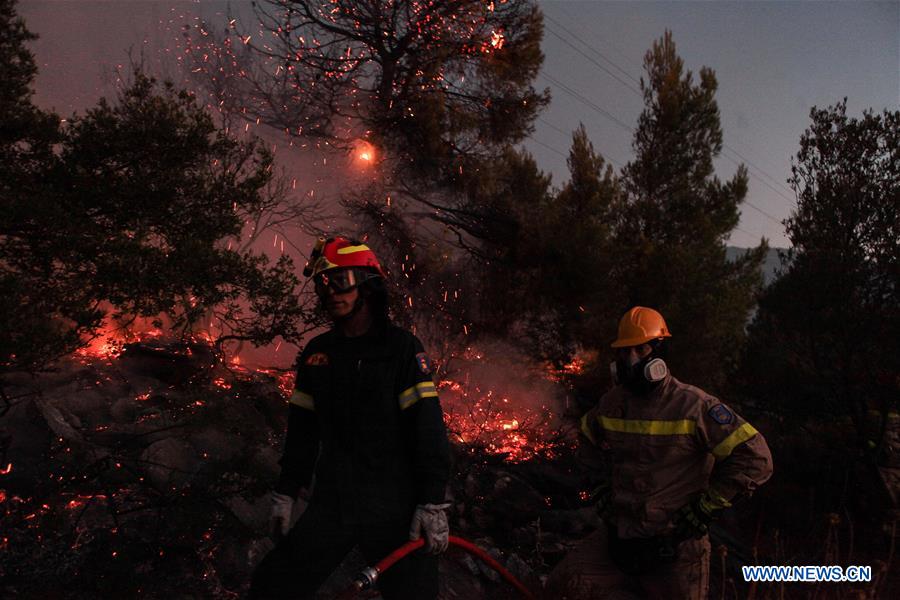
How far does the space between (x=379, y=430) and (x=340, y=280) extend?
69 cm

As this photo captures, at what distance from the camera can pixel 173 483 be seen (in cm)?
497

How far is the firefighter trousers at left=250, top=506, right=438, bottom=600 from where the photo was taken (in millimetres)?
2545

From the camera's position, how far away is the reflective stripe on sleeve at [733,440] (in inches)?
114

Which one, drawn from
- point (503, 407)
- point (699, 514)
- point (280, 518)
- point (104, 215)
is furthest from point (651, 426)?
point (503, 407)

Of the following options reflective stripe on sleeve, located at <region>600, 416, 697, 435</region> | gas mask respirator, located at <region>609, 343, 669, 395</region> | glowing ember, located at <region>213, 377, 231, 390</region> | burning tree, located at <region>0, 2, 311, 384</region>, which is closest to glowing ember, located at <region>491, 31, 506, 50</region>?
burning tree, located at <region>0, 2, 311, 384</region>

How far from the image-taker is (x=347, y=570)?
4.59 meters

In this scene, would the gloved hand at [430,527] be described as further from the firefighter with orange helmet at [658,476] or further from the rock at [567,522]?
the rock at [567,522]

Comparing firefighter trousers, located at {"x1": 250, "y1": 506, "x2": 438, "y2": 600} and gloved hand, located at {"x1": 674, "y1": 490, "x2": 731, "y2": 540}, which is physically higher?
gloved hand, located at {"x1": 674, "y1": 490, "x2": 731, "y2": 540}

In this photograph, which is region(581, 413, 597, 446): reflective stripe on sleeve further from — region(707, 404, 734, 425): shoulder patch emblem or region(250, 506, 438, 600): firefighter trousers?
region(250, 506, 438, 600): firefighter trousers

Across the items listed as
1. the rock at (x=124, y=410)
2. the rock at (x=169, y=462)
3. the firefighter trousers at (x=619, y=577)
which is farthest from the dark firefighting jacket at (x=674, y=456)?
the rock at (x=124, y=410)

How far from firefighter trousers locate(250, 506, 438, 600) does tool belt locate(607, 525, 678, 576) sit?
1.04m

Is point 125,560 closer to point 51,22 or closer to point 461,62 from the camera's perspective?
point 461,62

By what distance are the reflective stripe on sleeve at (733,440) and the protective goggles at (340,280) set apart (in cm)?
186

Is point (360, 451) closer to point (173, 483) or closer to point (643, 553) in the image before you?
point (643, 553)
